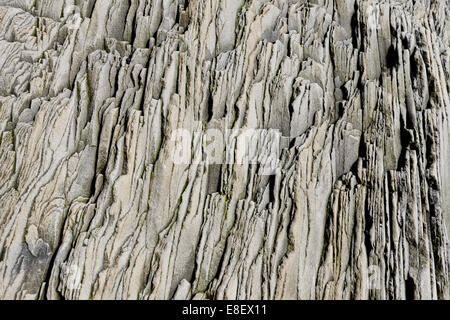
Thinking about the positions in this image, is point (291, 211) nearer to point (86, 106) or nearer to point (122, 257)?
point (122, 257)

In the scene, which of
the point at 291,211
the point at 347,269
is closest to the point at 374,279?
the point at 347,269

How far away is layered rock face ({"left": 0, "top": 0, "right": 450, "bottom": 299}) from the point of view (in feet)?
40.5

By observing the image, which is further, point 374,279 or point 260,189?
point 260,189

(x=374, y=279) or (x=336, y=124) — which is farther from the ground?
(x=336, y=124)

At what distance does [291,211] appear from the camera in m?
12.9

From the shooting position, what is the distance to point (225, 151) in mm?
14031

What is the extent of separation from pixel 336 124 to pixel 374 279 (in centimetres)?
523

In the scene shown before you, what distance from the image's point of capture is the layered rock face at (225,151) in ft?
40.5

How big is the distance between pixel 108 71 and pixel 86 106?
5.21 ft
